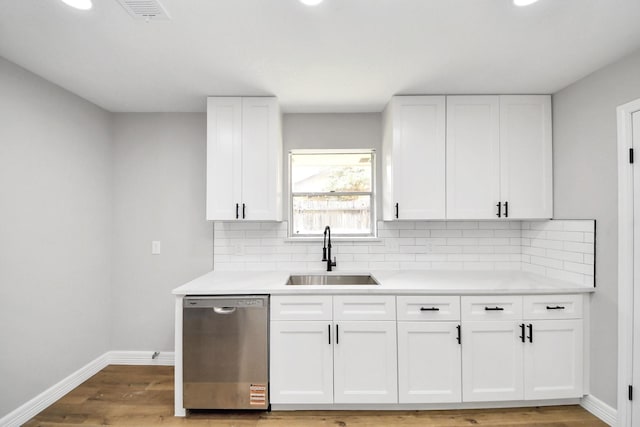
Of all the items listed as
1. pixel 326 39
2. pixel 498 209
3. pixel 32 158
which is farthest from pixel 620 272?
pixel 32 158

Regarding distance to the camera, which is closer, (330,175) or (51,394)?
(51,394)

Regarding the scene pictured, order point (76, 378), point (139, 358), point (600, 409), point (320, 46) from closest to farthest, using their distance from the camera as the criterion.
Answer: point (320, 46) → point (600, 409) → point (76, 378) → point (139, 358)

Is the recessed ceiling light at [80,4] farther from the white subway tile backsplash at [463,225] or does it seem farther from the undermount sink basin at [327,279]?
the white subway tile backsplash at [463,225]

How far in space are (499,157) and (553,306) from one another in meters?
1.23

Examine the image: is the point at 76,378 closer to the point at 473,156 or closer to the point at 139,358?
the point at 139,358

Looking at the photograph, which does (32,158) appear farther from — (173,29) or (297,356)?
(297,356)

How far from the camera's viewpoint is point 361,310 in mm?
2238

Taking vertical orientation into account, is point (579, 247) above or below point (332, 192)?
below

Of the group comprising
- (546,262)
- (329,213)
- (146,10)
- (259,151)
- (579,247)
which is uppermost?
(146,10)

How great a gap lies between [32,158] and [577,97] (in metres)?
4.12

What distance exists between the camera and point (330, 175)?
313 cm

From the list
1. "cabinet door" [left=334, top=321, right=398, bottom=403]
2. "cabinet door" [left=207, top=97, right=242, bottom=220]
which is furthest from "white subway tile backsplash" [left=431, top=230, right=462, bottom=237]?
"cabinet door" [left=207, top=97, right=242, bottom=220]

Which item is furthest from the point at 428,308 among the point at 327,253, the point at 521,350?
the point at 327,253

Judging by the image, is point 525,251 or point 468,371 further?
Answer: point 525,251
